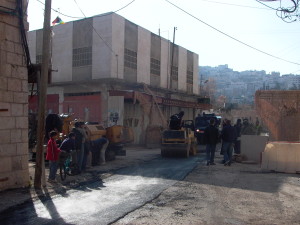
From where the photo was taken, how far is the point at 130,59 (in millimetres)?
27422

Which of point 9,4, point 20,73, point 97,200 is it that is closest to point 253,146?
point 97,200

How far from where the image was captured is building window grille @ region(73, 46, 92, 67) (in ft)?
85.3

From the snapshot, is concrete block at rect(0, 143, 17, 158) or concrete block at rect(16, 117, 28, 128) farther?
concrete block at rect(16, 117, 28, 128)

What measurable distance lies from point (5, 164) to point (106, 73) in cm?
1664

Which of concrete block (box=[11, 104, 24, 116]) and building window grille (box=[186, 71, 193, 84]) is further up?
building window grille (box=[186, 71, 193, 84])

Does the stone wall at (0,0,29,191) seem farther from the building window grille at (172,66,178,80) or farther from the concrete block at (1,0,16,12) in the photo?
the building window grille at (172,66,178,80)

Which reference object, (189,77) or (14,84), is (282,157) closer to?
(14,84)

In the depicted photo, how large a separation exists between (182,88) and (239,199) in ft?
98.6

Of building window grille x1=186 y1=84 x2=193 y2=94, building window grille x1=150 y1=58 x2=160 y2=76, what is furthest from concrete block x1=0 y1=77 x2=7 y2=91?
building window grille x1=186 y1=84 x2=193 y2=94

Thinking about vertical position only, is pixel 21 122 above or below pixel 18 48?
below

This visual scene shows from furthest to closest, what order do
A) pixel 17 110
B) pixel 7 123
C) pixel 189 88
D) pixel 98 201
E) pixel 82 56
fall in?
pixel 189 88, pixel 82 56, pixel 17 110, pixel 7 123, pixel 98 201

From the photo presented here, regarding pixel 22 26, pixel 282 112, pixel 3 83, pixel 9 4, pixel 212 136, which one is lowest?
pixel 212 136

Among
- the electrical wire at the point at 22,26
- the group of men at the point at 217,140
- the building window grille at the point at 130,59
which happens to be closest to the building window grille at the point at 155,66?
the building window grille at the point at 130,59

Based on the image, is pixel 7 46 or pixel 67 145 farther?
pixel 67 145
